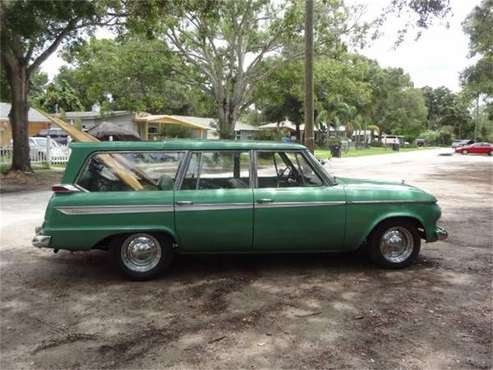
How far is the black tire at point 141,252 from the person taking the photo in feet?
17.4

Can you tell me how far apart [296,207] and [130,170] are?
6.40ft

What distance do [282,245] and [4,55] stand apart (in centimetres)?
1498

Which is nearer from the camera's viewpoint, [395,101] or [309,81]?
[309,81]

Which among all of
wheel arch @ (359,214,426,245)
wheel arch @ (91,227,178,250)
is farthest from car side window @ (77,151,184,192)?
wheel arch @ (359,214,426,245)

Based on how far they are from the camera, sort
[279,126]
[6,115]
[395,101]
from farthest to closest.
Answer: [395,101]
[279,126]
[6,115]

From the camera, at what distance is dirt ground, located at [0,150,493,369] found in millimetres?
3590

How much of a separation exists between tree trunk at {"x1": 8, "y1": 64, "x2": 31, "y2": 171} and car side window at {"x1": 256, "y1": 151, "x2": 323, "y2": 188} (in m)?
14.3

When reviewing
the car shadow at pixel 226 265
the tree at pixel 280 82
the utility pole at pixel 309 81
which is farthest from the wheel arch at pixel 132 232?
the tree at pixel 280 82

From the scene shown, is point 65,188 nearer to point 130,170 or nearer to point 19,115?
point 130,170

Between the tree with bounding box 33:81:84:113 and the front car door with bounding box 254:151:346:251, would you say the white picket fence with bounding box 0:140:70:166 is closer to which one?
the front car door with bounding box 254:151:346:251

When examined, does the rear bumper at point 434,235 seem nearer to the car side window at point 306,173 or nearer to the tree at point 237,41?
the car side window at point 306,173

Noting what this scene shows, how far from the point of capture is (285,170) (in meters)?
5.70

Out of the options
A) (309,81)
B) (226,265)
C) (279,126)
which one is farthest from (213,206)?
(279,126)

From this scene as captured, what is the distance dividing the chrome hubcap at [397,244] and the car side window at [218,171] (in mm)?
1826
